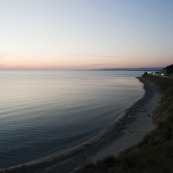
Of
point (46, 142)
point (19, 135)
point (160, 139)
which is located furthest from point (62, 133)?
point (160, 139)

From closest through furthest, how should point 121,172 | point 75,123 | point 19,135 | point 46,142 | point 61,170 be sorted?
point 121,172 → point 61,170 → point 46,142 → point 19,135 → point 75,123

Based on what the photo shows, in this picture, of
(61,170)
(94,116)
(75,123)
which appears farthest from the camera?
(94,116)

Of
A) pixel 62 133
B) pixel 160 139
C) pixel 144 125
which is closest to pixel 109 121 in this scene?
pixel 144 125

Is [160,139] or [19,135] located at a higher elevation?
[160,139]

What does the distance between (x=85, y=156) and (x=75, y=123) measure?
9.51 meters

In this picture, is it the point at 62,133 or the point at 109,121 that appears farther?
the point at 109,121

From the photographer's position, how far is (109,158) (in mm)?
11188

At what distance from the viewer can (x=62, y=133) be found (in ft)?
68.8

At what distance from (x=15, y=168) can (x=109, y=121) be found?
14624mm

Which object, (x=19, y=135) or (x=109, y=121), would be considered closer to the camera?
(x=19, y=135)

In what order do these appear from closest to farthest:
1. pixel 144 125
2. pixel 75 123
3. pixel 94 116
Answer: pixel 144 125 → pixel 75 123 → pixel 94 116

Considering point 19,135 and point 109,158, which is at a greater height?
point 109,158

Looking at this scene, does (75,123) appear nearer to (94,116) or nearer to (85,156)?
(94,116)

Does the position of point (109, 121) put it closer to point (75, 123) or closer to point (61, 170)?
point (75, 123)
